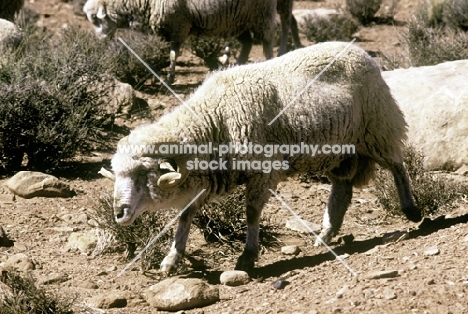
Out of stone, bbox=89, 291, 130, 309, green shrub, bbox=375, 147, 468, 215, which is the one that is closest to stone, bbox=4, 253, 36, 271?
stone, bbox=89, 291, 130, 309

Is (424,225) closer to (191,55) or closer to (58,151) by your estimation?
(58,151)

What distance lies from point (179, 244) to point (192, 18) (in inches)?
244

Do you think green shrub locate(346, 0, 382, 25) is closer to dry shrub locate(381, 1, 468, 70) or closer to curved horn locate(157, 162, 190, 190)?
dry shrub locate(381, 1, 468, 70)

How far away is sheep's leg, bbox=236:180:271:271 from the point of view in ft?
25.2

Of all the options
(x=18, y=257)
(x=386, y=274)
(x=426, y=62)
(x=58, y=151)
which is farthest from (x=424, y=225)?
(x=426, y=62)

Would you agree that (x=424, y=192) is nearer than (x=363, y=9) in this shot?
Yes

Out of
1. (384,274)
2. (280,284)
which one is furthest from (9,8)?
(384,274)

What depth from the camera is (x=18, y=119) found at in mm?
10453

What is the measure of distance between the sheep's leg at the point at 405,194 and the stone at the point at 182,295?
228 cm

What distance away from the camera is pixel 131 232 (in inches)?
329

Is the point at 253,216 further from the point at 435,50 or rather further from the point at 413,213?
the point at 435,50

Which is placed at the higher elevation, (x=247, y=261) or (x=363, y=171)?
(x=363, y=171)

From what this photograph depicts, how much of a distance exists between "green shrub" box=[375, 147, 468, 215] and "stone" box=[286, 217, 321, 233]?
79 cm

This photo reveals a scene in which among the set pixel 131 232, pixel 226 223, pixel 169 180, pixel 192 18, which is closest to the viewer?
pixel 169 180
